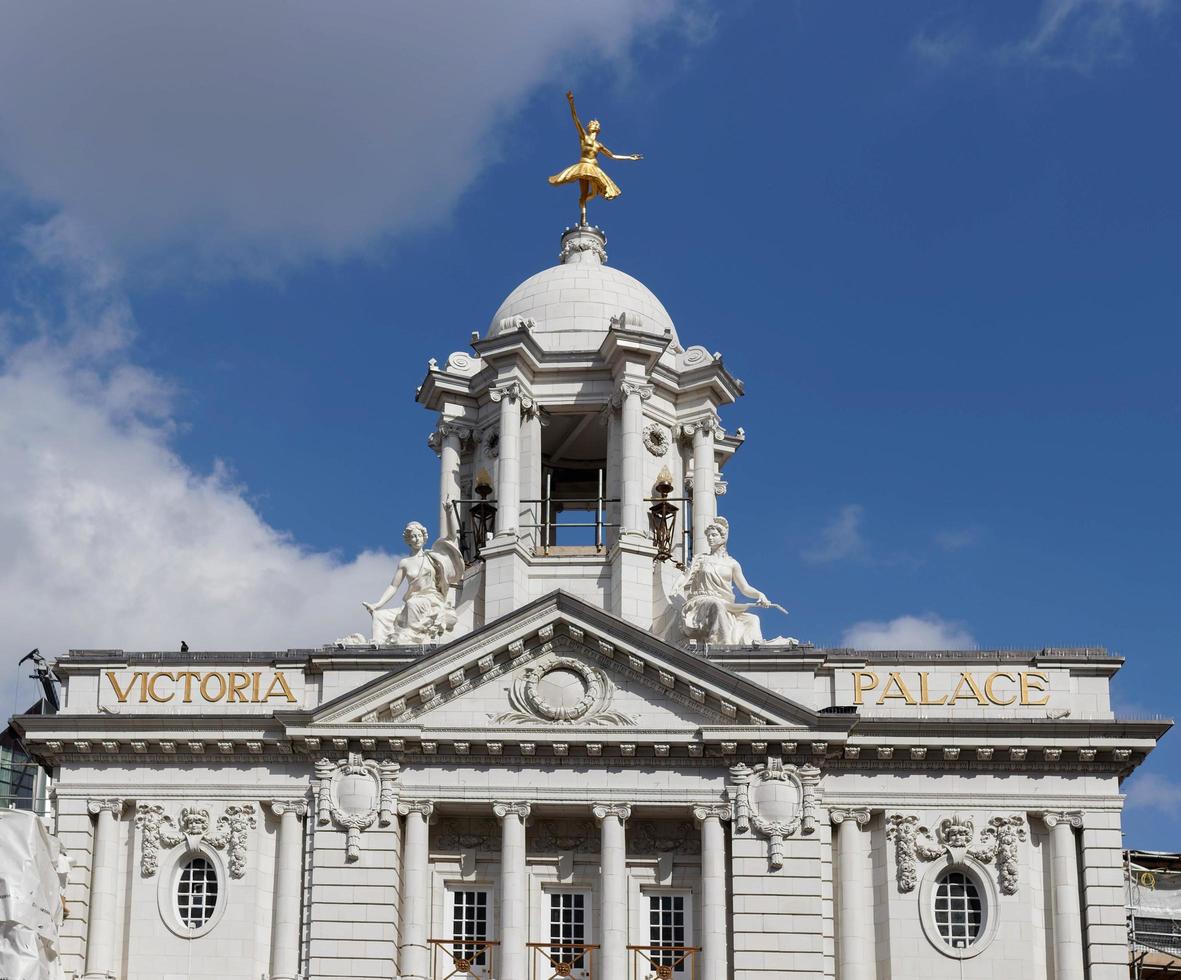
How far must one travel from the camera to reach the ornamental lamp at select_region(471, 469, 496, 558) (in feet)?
212

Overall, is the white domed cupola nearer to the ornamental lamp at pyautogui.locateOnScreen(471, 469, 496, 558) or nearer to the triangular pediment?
the ornamental lamp at pyautogui.locateOnScreen(471, 469, 496, 558)

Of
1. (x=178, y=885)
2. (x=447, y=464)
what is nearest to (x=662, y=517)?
(x=447, y=464)

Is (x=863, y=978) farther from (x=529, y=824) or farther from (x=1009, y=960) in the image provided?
(x=529, y=824)

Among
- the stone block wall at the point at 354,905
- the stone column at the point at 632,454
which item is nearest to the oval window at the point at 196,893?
the stone block wall at the point at 354,905

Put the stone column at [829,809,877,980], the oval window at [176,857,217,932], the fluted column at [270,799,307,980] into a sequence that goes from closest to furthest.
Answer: the stone column at [829,809,877,980] → the fluted column at [270,799,307,980] → the oval window at [176,857,217,932]

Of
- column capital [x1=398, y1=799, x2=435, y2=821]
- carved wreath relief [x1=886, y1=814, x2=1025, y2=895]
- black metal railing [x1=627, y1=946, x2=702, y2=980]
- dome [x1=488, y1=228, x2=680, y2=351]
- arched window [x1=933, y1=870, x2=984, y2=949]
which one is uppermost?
dome [x1=488, y1=228, x2=680, y2=351]

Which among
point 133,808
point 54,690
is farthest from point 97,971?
point 54,690

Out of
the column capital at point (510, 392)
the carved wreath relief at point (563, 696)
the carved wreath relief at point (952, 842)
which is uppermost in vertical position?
the column capital at point (510, 392)

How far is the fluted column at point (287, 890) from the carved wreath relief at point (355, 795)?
0.97 m

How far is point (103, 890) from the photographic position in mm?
55906

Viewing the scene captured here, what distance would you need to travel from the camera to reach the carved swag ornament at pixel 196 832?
184ft

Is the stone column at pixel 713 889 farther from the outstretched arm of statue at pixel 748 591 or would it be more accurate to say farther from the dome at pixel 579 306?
the dome at pixel 579 306

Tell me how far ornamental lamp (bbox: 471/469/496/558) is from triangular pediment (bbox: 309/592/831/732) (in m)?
8.50

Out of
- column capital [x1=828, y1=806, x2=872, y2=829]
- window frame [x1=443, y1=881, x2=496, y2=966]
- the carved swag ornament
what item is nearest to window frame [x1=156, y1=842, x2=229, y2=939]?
the carved swag ornament
